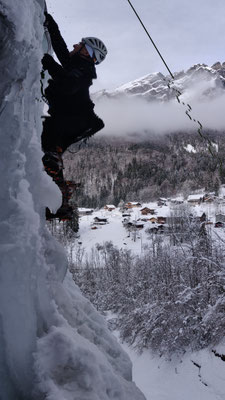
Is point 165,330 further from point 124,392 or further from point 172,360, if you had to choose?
point 124,392

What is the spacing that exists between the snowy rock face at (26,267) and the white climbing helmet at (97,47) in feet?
4.17

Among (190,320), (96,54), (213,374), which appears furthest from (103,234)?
(96,54)

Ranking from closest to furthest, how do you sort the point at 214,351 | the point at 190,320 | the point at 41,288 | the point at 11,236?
the point at 11,236, the point at 41,288, the point at 214,351, the point at 190,320

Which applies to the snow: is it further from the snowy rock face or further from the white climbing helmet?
the white climbing helmet

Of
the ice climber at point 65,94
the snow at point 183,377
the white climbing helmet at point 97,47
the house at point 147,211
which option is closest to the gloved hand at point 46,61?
the ice climber at point 65,94

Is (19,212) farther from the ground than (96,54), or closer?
closer

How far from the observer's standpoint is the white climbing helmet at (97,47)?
373 centimetres

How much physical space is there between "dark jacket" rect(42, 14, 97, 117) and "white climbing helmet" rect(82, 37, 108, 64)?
159mm

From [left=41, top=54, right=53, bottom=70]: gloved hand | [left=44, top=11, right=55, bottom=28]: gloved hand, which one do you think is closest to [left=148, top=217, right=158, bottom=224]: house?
[left=41, top=54, right=53, bottom=70]: gloved hand

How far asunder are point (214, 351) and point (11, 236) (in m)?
13.9

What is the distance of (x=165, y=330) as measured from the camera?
1820 centimetres

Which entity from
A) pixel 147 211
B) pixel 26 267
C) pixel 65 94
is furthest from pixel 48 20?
pixel 147 211

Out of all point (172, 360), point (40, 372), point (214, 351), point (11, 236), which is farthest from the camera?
point (172, 360)

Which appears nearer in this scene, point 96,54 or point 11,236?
point 11,236
